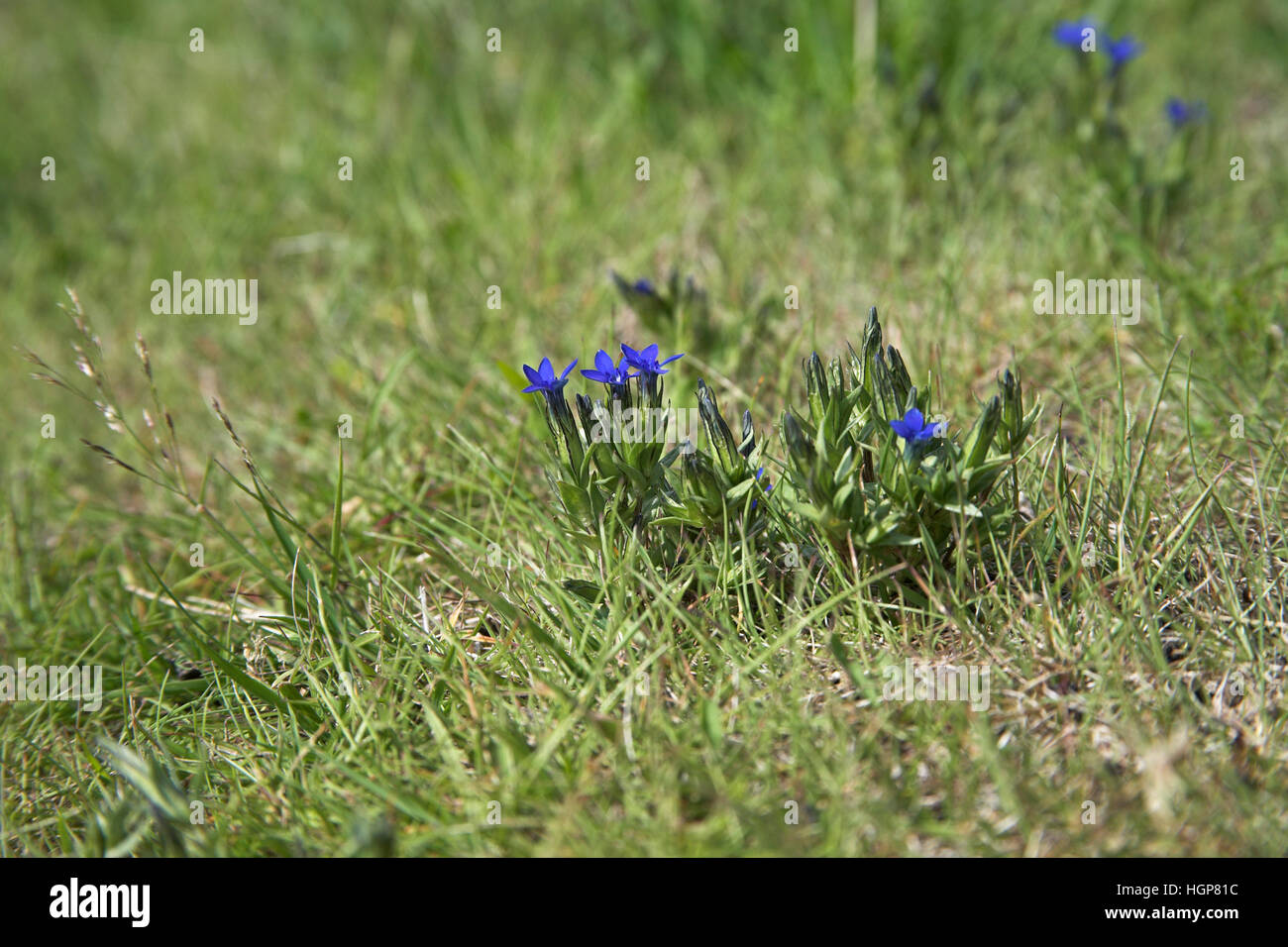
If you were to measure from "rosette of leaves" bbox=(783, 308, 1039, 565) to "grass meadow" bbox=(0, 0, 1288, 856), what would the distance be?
2cm

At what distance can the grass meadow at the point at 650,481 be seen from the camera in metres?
1.90

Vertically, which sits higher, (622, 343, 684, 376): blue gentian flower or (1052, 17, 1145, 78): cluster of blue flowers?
(1052, 17, 1145, 78): cluster of blue flowers

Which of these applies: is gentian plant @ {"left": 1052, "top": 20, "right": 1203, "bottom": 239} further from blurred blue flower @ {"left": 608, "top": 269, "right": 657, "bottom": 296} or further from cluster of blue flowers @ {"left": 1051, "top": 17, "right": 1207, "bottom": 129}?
blurred blue flower @ {"left": 608, "top": 269, "right": 657, "bottom": 296}

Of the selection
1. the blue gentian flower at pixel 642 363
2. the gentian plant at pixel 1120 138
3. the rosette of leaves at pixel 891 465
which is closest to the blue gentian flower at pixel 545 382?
the blue gentian flower at pixel 642 363

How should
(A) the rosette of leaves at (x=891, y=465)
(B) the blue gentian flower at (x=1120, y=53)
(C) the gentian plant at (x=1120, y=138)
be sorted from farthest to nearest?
(B) the blue gentian flower at (x=1120, y=53), (C) the gentian plant at (x=1120, y=138), (A) the rosette of leaves at (x=891, y=465)

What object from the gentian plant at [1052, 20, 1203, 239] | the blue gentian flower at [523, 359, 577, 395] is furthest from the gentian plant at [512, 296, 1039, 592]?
the gentian plant at [1052, 20, 1203, 239]

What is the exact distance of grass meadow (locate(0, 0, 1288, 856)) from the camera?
190 centimetres

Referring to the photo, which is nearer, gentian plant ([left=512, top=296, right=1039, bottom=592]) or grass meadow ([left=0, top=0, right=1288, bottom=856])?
grass meadow ([left=0, top=0, right=1288, bottom=856])

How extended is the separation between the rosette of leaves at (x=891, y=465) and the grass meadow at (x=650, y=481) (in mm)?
23

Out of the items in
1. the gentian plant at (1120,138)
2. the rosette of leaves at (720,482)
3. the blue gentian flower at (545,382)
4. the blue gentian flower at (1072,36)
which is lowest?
the rosette of leaves at (720,482)

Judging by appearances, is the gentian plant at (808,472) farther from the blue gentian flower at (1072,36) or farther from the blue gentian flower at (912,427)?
the blue gentian flower at (1072,36)

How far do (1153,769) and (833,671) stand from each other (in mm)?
644
